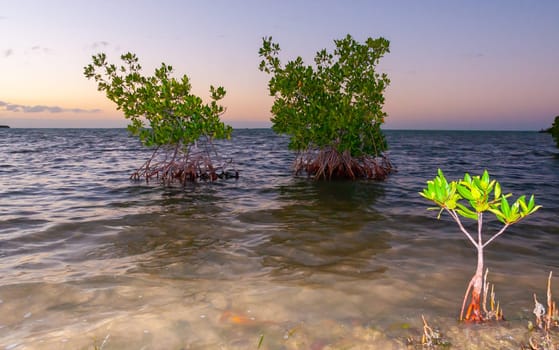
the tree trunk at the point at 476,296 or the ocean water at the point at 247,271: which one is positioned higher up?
the tree trunk at the point at 476,296

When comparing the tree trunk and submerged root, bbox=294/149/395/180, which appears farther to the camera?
submerged root, bbox=294/149/395/180

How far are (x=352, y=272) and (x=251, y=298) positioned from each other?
6.47 feet

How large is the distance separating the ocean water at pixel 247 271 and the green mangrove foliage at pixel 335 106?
488cm

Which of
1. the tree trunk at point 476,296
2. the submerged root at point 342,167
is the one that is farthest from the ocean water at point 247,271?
the submerged root at point 342,167

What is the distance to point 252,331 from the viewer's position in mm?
3852

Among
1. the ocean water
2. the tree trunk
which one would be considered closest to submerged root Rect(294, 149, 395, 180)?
the ocean water

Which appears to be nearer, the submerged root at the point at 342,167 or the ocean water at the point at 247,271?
the ocean water at the point at 247,271

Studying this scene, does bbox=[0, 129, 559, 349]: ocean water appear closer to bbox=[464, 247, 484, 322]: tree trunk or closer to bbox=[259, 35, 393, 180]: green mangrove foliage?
bbox=[464, 247, 484, 322]: tree trunk

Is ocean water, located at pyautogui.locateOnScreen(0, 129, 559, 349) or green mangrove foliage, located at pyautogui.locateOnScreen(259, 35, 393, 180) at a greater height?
green mangrove foliage, located at pyautogui.locateOnScreen(259, 35, 393, 180)

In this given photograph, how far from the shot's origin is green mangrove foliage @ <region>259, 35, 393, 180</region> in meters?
17.3

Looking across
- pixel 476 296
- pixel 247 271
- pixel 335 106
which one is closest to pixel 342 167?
pixel 335 106

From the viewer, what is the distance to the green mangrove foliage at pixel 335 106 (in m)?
17.3

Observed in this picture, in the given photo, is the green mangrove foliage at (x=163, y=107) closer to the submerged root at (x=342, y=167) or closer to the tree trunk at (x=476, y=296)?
the submerged root at (x=342, y=167)

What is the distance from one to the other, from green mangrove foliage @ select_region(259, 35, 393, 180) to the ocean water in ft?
16.0
